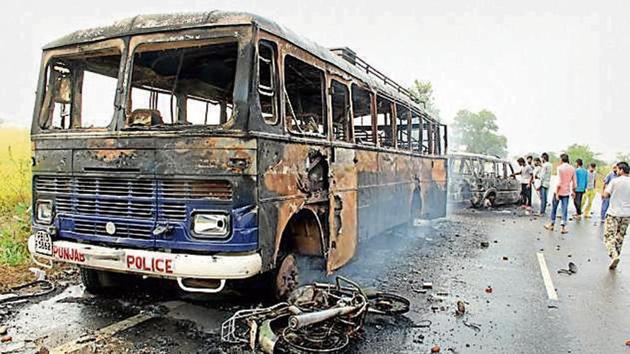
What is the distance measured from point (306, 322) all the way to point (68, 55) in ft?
11.7

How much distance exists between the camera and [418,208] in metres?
11.5

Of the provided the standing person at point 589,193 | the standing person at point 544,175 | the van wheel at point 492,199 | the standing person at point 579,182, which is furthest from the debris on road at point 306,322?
the van wheel at point 492,199

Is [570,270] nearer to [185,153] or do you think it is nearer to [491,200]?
[185,153]

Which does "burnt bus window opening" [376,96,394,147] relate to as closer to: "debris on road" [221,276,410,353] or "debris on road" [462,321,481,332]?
"debris on road" [462,321,481,332]

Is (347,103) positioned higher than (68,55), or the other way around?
(68,55)

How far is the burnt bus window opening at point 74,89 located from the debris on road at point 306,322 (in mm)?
2575

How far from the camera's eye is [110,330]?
15.4ft

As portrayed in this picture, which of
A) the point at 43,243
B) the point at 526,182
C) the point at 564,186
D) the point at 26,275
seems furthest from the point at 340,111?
the point at 526,182

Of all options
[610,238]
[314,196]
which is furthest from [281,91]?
[610,238]

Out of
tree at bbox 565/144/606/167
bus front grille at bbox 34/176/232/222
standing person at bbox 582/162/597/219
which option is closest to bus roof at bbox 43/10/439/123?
bus front grille at bbox 34/176/232/222

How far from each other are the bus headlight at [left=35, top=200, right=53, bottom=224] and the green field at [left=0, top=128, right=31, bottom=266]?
221 cm

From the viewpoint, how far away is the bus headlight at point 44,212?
198 inches

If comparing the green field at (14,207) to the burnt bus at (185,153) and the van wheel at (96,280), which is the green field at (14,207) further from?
the burnt bus at (185,153)

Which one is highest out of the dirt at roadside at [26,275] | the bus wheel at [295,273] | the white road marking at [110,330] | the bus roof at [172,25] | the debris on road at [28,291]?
the bus roof at [172,25]
